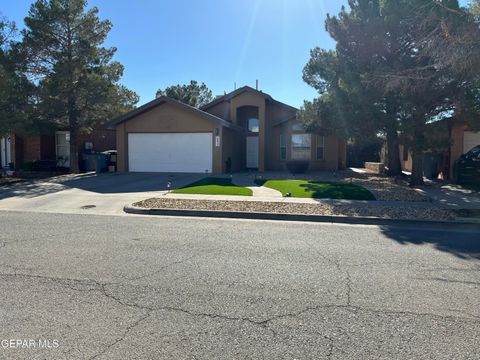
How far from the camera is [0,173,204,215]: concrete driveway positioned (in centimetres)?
1173

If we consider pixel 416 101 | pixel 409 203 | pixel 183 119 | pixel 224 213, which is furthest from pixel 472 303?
pixel 183 119

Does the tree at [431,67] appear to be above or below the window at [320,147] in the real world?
above

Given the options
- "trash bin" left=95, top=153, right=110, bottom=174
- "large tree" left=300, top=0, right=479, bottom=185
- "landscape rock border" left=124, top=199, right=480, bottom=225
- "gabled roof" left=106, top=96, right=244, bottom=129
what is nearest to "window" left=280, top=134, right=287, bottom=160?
"gabled roof" left=106, top=96, right=244, bottom=129

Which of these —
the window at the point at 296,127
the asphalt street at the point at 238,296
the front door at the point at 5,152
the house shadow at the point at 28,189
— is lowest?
the asphalt street at the point at 238,296

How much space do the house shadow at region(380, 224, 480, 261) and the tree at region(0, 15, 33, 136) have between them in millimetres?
17761

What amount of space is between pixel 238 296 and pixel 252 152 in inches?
896

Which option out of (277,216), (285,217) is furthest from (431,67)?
(277,216)

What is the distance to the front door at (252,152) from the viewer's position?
2675cm

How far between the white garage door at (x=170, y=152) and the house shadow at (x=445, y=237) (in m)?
14.5

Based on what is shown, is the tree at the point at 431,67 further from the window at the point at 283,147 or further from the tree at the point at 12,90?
the tree at the point at 12,90

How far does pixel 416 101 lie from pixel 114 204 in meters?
11.5

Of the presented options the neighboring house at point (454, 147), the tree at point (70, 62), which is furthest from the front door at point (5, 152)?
the neighboring house at point (454, 147)

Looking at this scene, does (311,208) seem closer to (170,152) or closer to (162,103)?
(170,152)

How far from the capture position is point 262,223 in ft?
30.6
